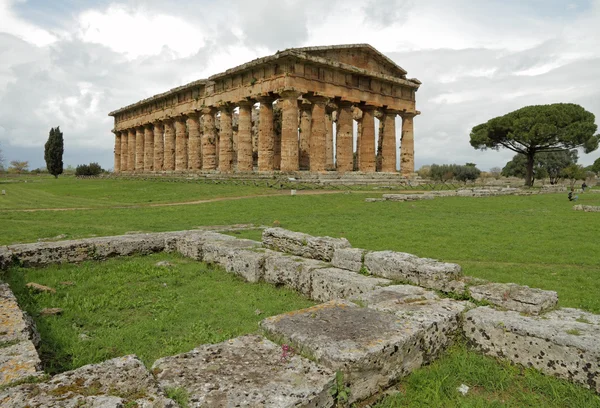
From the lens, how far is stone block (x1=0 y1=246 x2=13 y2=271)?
7289mm

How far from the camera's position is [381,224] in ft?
44.8

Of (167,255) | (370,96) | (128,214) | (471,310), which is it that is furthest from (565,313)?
(370,96)

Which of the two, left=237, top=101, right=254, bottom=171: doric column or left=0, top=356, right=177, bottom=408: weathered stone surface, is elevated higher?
left=237, top=101, right=254, bottom=171: doric column

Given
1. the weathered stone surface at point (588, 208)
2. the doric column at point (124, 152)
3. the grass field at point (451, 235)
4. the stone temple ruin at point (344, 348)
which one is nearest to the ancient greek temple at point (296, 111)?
the grass field at point (451, 235)

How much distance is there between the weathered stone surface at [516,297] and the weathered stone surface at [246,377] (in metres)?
2.80

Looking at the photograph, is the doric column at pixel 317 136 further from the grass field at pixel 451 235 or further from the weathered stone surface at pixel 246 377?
the weathered stone surface at pixel 246 377

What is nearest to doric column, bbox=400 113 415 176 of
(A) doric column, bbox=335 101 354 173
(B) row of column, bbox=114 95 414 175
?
(B) row of column, bbox=114 95 414 175

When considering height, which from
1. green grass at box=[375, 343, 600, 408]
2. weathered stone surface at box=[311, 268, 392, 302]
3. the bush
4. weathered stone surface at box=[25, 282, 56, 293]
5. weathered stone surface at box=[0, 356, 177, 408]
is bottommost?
green grass at box=[375, 343, 600, 408]

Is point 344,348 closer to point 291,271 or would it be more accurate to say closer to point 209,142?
point 291,271

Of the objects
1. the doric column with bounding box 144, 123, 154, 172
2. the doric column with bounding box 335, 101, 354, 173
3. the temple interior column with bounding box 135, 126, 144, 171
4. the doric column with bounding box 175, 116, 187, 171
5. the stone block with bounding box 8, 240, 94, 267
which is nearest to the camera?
the stone block with bounding box 8, 240, 94, 267

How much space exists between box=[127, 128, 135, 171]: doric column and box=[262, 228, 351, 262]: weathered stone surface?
174 ft

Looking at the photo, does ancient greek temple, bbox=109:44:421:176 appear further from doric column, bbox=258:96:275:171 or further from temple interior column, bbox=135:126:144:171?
temple interior column, bbox=135:126:144:171

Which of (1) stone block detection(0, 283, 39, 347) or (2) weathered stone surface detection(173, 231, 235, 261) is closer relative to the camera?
(1) stone block detection(0, 283, 39, 347)

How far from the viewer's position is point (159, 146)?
48812 mm
